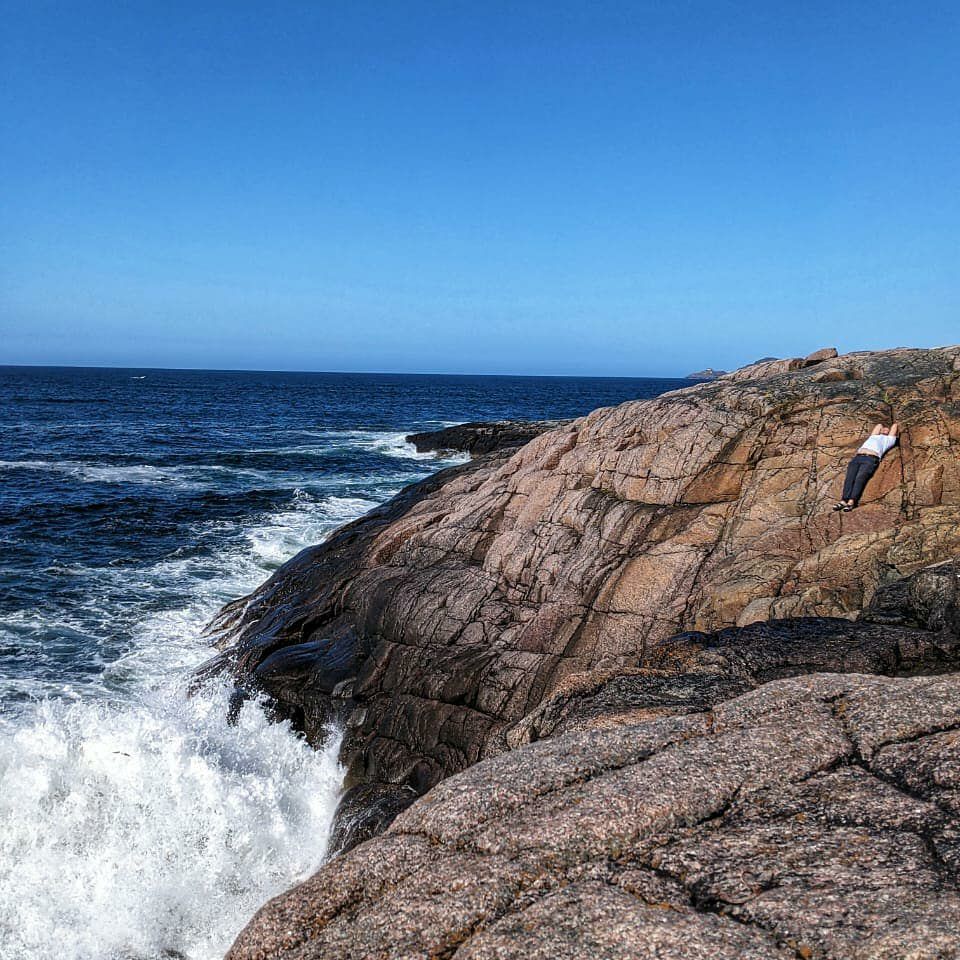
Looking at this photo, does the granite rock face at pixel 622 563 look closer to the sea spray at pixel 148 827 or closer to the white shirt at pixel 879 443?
the white shirt at pixel 879 443

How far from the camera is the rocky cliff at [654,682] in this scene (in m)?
6.55

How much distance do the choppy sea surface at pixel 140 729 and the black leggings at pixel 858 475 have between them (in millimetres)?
13073

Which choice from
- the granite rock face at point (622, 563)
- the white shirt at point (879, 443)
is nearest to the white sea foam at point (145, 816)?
the granite rock face at point (622, 563)

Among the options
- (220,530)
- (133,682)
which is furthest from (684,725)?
(220,530)

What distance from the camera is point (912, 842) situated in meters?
6.70

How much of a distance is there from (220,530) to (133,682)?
16.3 m

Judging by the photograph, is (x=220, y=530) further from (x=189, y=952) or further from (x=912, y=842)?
(x=912, y=842)

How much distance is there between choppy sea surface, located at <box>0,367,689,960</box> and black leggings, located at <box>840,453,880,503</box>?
42.9 feet

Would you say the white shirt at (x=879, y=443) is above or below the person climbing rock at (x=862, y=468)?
above

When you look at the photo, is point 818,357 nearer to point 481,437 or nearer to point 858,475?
point 858,475

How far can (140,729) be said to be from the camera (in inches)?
669

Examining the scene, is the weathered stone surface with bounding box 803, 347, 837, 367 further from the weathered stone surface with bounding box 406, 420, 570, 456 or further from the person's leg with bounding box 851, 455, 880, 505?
the weathered stone surface with bounding box 406, 420, 570, 456

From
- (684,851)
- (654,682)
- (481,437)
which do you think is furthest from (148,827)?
(481,437)

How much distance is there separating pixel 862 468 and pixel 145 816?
16.9 meters
